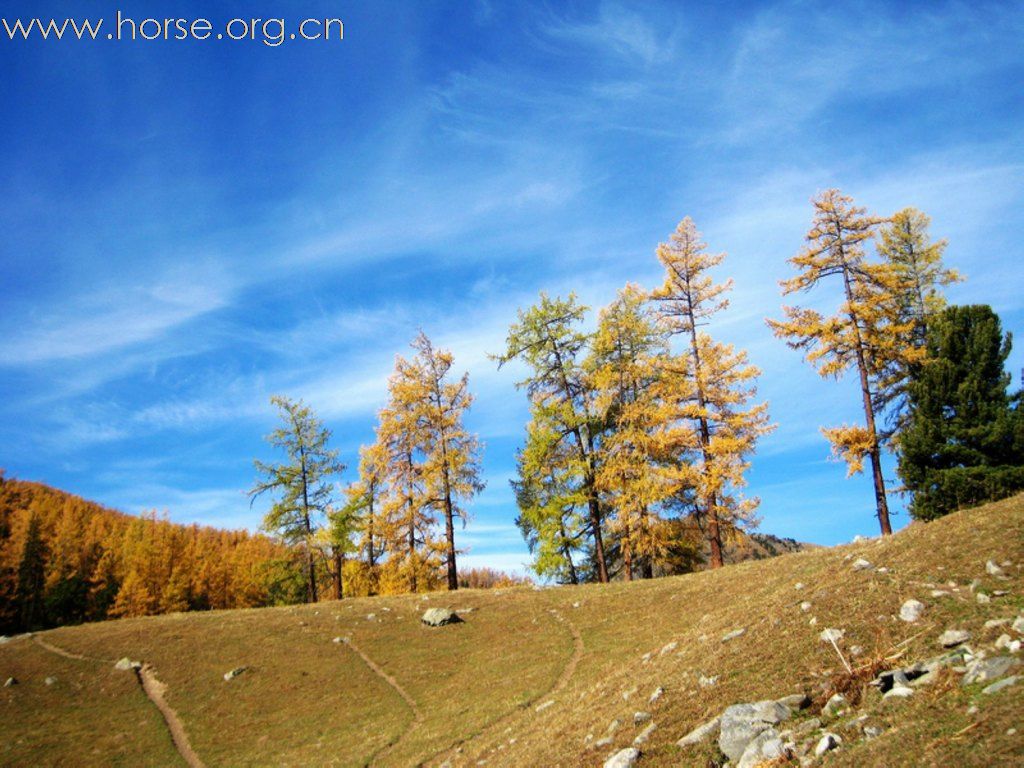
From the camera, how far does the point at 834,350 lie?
32188mm

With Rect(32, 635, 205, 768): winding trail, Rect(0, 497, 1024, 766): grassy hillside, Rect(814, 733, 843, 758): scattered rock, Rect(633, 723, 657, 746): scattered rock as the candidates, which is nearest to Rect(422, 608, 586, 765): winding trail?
Rect(0, 497, 1024, 766): grassy hillside

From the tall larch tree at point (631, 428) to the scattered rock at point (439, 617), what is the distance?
10239mm

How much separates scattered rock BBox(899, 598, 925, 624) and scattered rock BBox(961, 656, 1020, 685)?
2986 millimetres

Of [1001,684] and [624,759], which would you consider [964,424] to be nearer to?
[1001,684]

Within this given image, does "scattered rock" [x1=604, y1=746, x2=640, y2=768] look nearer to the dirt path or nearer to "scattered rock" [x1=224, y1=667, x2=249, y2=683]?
the dirt path

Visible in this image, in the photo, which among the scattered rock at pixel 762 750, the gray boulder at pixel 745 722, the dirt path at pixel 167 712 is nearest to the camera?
the scattered rock at pixel 762 750

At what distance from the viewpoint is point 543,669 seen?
72.8ft

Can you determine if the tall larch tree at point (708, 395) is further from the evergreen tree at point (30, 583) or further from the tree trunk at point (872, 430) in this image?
the evergreen tree at point (30, 583)

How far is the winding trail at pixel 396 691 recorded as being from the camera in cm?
1859

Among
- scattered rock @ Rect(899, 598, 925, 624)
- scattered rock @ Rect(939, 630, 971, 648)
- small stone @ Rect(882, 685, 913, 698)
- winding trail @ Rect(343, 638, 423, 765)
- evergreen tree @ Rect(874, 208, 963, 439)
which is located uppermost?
evergreen tree @ Rect(874, 208, 963, 439)

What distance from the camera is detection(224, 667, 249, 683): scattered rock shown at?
25953 mm

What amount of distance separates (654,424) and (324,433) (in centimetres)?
2403

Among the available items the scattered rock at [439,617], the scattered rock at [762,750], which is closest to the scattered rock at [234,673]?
the scattered rock at [439,617]

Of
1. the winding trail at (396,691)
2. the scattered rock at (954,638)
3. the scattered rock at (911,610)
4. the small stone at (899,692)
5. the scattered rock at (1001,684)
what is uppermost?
the scattered rock at (911,610)
